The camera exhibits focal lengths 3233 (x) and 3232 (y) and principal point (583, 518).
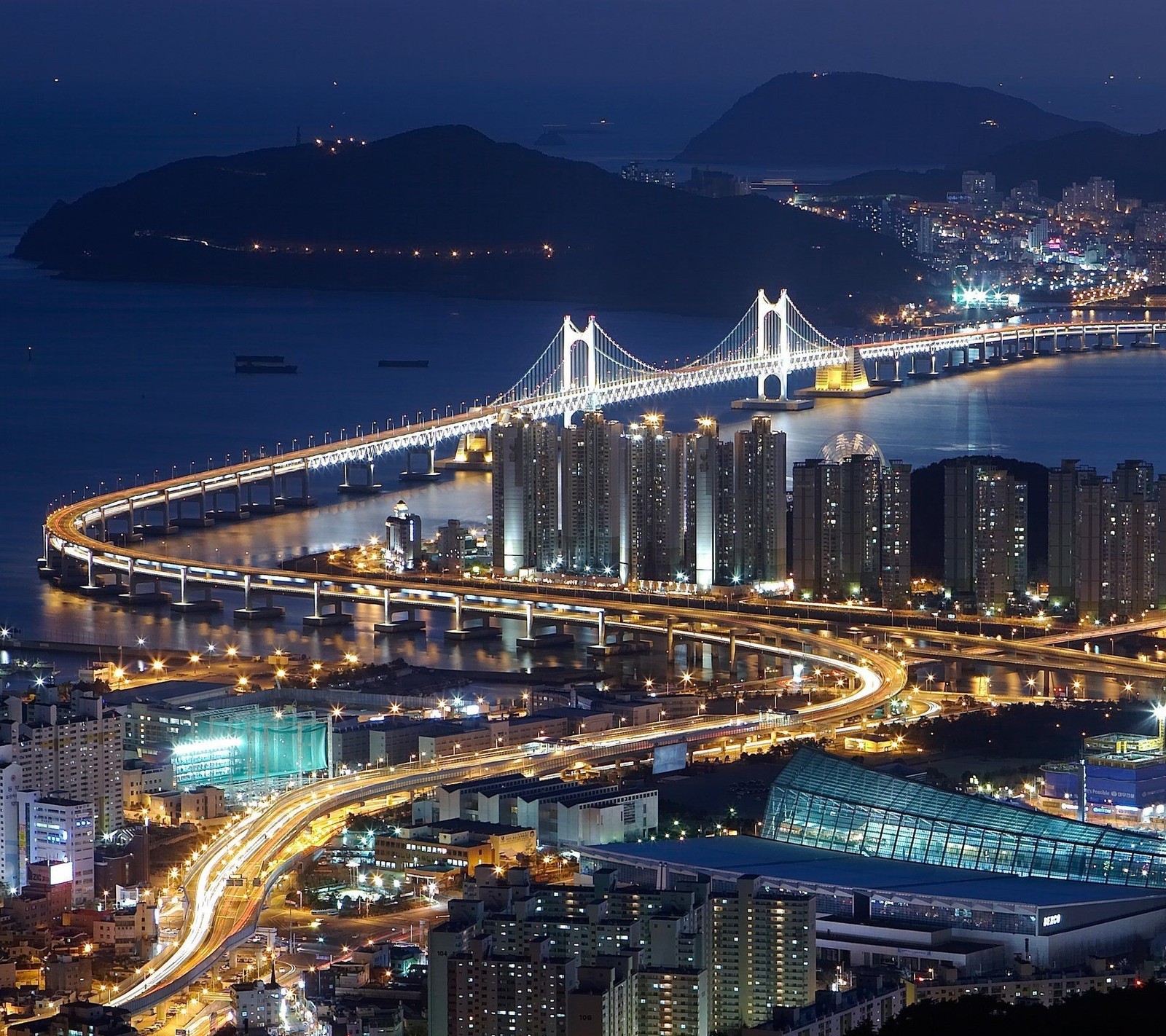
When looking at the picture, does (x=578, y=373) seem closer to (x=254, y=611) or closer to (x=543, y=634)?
(x=254, y=611)

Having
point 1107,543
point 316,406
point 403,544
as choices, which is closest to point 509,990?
point 1107,543

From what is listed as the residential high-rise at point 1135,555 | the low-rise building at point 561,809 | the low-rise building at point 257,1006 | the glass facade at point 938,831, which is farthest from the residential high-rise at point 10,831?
the residential high-rise at point 1135,555

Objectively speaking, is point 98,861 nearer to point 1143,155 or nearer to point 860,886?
point 860,886

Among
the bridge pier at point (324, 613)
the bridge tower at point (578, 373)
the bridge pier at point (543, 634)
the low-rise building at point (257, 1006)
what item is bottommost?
the low-rise building at point (257, 1006)

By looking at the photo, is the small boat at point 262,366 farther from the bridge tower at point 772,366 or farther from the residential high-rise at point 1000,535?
the residential high-rise at point 1000,535

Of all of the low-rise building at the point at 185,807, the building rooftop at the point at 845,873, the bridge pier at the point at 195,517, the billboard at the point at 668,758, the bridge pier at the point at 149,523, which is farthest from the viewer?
the bridge pier at the point at 195,517

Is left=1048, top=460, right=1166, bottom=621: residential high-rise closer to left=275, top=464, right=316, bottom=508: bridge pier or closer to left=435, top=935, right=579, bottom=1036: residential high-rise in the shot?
left=275, top=464, right=316, bottom=508: bridge pier

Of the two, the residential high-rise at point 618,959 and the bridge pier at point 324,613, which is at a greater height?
the bridge pier at point 324,613
